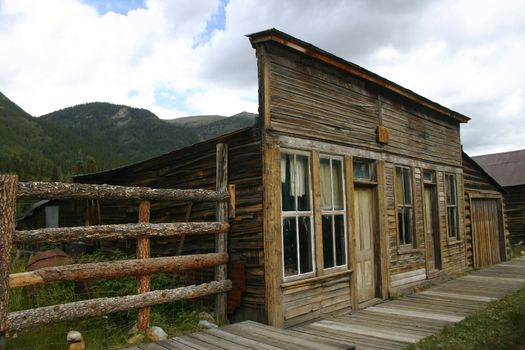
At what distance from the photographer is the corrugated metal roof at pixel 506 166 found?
2284cm

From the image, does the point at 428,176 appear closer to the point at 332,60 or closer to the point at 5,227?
the point at 332,60

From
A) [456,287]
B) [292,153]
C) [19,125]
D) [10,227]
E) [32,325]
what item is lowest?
[456,287]

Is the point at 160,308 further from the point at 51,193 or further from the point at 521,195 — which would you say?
the point at 521,195

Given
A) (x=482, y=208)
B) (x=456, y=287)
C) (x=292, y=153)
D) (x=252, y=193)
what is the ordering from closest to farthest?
(x=252, y=193)
(x=292, y=153)
(x=456, y=287)
(x=482, y=208)

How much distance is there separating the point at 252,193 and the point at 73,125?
114 m

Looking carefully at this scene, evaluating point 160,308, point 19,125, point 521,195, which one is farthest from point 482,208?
point 19,125

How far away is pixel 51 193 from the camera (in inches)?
185

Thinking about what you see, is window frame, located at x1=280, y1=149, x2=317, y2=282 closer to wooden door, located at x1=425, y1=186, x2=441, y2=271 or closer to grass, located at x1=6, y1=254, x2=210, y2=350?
grass, located at x1=6, y1=254, x2=210, y2=350

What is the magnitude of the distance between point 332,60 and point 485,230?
33.2ft

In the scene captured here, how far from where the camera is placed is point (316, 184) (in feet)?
22.7

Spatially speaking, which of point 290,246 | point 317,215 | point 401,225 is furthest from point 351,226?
point 401,225

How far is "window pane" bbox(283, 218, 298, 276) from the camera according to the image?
249 inches

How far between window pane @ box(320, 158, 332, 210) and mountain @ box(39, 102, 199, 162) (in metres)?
81.3

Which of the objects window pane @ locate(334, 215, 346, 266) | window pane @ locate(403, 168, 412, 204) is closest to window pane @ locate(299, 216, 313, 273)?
window pane @ locate(334, 215, 346, 266)
